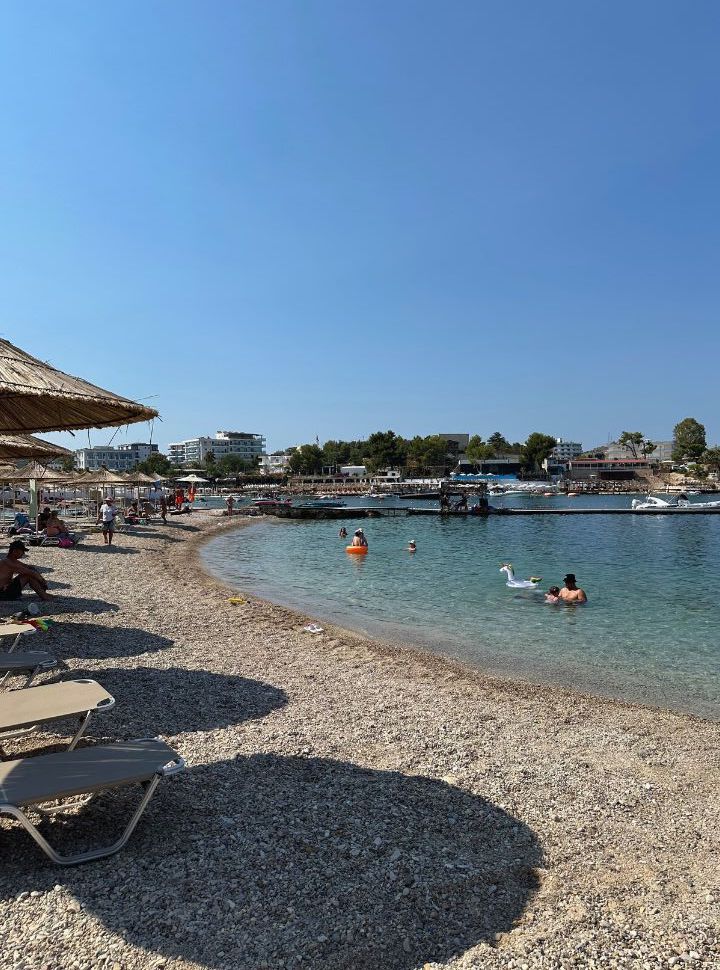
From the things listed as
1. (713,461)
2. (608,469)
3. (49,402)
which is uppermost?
(713,461)

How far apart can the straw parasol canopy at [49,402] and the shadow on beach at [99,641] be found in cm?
350

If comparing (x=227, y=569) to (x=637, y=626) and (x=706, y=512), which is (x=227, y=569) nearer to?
(x=637, y=626)

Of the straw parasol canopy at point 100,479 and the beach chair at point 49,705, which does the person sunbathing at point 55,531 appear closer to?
the straw parasol canopy at point 100,479

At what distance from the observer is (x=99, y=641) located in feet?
30.9

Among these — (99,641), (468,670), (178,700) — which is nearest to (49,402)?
(178,700)

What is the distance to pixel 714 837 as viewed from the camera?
15.5ft

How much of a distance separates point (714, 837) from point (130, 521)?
111 feet

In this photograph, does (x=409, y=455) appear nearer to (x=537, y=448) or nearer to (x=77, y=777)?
(x=537, y=448)

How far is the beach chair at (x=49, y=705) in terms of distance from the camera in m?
4.37

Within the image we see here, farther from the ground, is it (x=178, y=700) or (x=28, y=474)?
(x=28, y=474)

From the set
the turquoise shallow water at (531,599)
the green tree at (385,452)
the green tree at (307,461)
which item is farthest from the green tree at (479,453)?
the turquoise shallow water at (531,599)

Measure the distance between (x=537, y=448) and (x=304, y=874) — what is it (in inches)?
6599

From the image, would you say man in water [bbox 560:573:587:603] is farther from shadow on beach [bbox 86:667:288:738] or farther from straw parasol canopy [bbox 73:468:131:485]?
straw parasol canopy [bbox 73:468:131:485]

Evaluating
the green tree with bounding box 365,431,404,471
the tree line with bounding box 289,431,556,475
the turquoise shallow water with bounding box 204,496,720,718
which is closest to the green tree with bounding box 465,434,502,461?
the tree line with bounding box 289,431,556,475
